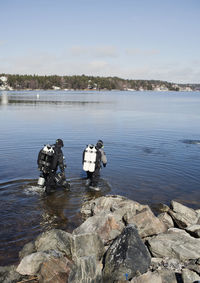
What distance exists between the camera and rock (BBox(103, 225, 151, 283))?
7902 millimetres

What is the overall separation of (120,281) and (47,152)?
7086mm

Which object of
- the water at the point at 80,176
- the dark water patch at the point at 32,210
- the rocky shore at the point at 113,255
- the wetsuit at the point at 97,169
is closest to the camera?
the rocky shore at the point at 113,255

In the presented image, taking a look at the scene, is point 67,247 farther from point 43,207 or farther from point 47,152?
point 47,152

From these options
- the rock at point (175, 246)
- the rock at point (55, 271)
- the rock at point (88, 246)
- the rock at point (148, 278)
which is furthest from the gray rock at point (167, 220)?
the rock at point (55, 271)

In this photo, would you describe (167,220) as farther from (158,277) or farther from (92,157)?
(92,157)

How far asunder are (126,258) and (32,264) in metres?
2.57

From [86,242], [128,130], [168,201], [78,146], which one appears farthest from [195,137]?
[86,242]

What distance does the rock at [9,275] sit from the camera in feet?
25.8

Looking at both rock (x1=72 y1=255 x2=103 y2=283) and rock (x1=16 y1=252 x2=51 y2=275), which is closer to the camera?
rock (x1=72 y1=255 x2=103 y2=283)

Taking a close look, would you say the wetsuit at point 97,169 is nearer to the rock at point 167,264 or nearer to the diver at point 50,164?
the diver at point 50,164

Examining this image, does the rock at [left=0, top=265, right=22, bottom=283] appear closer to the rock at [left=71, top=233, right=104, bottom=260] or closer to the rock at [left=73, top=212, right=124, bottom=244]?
the rock at [left=71, top=233, right=104, bottom=260]

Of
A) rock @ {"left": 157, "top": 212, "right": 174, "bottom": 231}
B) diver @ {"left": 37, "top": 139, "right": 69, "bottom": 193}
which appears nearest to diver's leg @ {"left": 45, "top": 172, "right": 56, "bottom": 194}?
diver @ {"left": 37, "top": 139, "right": 69, "bottom": 193}

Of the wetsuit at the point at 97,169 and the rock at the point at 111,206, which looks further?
the wetsuit at the point at 97,169

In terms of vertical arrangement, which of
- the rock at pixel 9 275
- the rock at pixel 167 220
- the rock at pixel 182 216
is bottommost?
the rock at pixel 9 275
